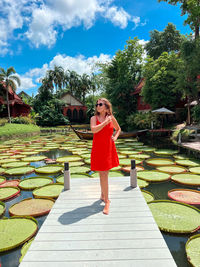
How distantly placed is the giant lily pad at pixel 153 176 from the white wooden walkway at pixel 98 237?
7.27 feet

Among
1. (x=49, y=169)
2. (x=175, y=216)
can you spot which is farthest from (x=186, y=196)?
(x=49, y=169)

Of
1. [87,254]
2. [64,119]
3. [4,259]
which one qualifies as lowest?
[4,259]

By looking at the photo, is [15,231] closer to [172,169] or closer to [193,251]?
[193,251]

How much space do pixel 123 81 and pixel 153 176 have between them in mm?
19144

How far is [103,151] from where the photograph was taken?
2.59 m

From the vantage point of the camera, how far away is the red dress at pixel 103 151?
2.58m

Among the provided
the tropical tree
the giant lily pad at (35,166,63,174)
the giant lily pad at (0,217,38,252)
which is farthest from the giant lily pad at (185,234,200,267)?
the tropical tree

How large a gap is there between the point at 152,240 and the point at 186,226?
1243 mm

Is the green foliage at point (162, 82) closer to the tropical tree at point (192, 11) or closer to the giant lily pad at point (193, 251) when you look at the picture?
the tropical tree at point (192, 11)

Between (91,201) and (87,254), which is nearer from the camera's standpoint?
(87,254)

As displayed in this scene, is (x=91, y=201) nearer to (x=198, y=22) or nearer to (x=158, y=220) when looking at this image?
(x=158, y=220)

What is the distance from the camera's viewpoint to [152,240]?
1896mm

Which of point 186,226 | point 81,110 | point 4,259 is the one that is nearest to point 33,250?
point 4,259

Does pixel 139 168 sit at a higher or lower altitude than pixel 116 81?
lower
